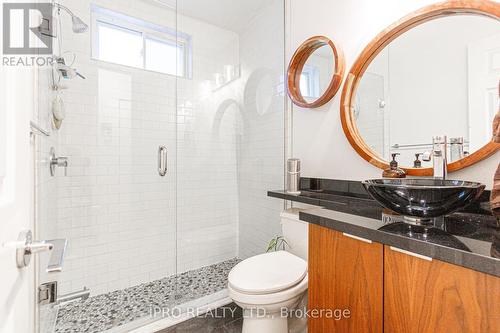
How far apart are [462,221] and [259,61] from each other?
6.94 feet

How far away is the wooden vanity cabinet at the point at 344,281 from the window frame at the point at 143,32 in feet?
A: 6.72

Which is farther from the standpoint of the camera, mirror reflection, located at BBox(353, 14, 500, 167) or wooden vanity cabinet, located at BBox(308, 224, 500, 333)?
mirror reflection, located at BBox(353, 14, 500, 167)

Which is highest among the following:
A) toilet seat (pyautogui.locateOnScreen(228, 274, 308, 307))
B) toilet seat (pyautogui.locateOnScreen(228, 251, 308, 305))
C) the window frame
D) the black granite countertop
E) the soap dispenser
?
the window frame

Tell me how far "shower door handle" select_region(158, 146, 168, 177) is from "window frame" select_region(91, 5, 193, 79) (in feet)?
2.40

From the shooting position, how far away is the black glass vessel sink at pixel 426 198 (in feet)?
2.87

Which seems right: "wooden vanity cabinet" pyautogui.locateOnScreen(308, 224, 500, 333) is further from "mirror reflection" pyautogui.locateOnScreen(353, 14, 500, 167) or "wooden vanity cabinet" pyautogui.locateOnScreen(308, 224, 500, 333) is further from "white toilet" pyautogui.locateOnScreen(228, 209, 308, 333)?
"mirror reflection" pyautogui.locateOnScreen(353, 14, 500, 167)

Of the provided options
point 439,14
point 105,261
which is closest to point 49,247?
point 439,14

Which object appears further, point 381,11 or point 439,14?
point 381,11

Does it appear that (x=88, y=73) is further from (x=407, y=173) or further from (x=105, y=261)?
(x=407, y=173)

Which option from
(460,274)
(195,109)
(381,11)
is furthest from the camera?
(195,109)

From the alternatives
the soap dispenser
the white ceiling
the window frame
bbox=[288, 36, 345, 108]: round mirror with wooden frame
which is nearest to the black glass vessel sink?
the soap dispenser

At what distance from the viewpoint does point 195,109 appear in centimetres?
249

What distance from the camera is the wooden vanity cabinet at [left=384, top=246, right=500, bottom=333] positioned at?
0.67 metres

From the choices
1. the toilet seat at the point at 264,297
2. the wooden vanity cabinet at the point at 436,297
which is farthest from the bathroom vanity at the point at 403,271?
the toilet seat at the point at 264,297
